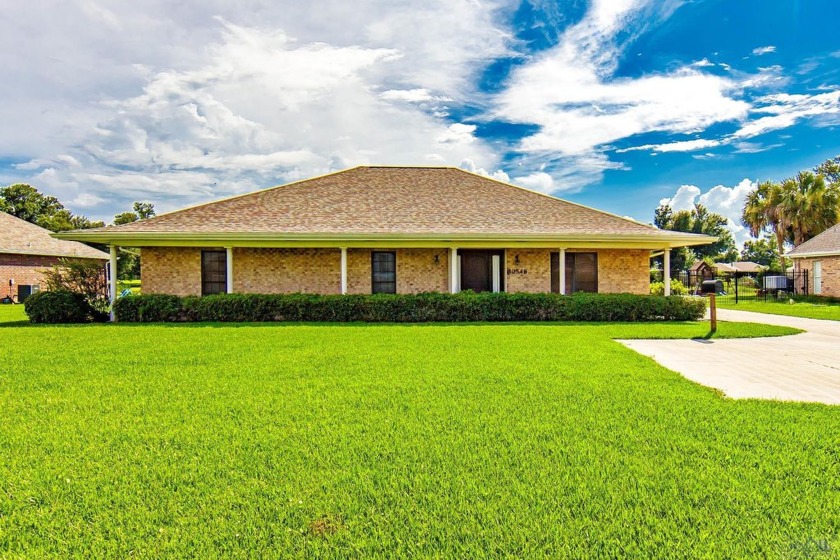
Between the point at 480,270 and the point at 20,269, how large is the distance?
25.7 m

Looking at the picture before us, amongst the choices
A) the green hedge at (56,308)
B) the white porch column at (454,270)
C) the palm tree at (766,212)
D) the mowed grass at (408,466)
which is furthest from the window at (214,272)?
the palm tree at (766,212)

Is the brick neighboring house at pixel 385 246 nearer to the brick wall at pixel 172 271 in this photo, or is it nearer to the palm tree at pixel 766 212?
the brick wall at pixel 172 271

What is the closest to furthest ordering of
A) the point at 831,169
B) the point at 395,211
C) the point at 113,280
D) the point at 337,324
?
the point at 337,324
the point at 113,280
the point at 395,211
the point at 831,169

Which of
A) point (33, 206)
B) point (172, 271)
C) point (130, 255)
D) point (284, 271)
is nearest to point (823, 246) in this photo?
point (284, 271)

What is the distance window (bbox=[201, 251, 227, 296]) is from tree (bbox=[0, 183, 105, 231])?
35.0 m

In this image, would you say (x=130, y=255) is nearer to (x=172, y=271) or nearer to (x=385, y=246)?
(x=172, y=271)

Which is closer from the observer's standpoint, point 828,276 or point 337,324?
point 337,324

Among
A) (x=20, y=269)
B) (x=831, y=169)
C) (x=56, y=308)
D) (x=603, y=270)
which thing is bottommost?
(x=56, y=308)

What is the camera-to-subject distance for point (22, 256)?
2462cm

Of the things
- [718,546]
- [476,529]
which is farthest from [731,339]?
[476,529]

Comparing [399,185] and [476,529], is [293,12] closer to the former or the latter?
[399,185]

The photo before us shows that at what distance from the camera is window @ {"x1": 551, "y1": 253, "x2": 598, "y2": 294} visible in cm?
1581

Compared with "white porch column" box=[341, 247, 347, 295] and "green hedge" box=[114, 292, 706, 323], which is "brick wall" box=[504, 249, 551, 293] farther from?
"white porch column" box=[341, 247, 347, 295]

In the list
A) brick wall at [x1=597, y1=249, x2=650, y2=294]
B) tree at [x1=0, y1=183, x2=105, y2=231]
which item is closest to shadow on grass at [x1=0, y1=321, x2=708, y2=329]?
brick wall at [x1=597, y1=249, x2=650, y2=294]
